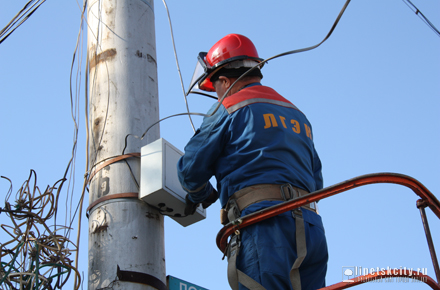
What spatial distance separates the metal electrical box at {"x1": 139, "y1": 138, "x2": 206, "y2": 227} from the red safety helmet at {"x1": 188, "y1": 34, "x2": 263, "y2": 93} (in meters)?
0.77

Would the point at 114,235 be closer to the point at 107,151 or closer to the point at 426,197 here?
the point at 107,151

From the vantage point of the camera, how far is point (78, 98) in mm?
4707

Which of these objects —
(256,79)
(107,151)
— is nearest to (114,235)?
(107,151)

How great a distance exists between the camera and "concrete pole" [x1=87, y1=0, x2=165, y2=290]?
3.56 meters

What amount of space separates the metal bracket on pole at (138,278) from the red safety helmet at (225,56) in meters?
1.54

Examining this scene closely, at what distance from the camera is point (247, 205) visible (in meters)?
3.52

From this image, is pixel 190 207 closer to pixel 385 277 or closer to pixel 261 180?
pixel 261 180

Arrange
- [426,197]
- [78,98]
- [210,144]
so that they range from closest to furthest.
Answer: [426,197] < [210,144] < [78,98]

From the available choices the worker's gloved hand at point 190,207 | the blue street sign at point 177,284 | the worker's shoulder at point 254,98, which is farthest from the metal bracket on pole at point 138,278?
the worker's shoulder at point 254,98

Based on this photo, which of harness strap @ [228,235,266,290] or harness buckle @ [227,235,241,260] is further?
harness buckle @ [227,235,241,260]

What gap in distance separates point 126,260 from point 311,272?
1030 millimetres

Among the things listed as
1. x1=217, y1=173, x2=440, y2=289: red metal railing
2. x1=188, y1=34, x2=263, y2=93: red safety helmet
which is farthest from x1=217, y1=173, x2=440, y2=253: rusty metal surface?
x1=188, y1=34, x2=263, y2=93: red safety helmet

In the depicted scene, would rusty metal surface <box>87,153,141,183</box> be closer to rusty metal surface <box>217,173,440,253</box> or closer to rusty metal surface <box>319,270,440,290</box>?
rusty metal surface <box>217,173,440,253</box>

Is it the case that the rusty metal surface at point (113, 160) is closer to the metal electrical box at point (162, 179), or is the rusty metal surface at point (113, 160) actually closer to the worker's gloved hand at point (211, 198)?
the metal electrical box at point (162, 179)
